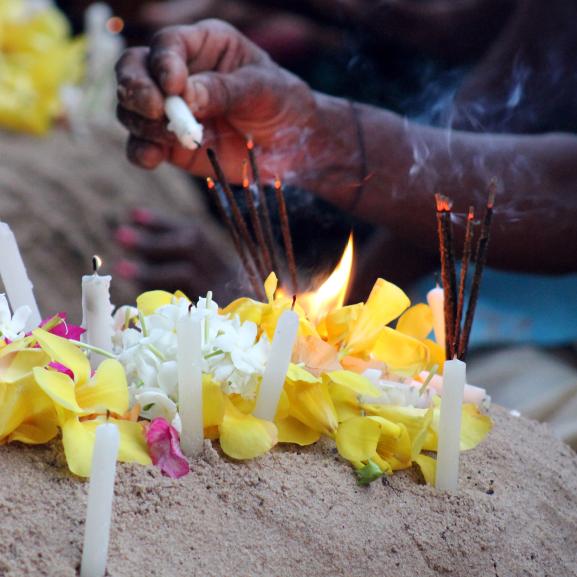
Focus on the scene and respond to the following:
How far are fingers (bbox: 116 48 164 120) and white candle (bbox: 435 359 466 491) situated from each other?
0.49 m

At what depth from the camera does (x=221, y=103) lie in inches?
40.9

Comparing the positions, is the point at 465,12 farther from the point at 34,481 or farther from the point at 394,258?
the point at 34,481

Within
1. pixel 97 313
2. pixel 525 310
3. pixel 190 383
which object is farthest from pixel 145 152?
pixel 525 310

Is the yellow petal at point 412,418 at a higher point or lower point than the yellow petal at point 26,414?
lower

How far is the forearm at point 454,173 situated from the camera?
3.70ft

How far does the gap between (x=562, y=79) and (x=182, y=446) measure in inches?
31.4

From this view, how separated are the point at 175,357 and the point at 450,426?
0.20 m

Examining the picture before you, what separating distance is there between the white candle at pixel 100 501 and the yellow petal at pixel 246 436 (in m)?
0.11

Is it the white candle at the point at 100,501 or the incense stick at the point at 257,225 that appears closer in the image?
the white candle at the point at 100,501

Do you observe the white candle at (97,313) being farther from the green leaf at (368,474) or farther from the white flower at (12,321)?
the green leaf at (368,474)

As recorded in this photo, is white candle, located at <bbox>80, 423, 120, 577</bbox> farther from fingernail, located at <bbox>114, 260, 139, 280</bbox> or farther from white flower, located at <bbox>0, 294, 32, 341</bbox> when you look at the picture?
fingernail, located at <bbox>114, 260, 139, 280</bbox>

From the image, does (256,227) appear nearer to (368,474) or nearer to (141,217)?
(368,474)

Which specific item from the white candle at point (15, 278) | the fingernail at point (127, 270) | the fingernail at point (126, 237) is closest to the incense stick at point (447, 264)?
the white candle at point (15, 278)

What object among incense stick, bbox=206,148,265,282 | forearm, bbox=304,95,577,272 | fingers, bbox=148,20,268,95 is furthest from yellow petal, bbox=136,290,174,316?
forearm, bbox=304,95,577,272
